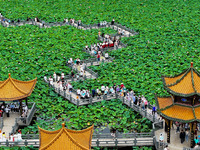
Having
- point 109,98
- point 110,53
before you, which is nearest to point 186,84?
point 109,98

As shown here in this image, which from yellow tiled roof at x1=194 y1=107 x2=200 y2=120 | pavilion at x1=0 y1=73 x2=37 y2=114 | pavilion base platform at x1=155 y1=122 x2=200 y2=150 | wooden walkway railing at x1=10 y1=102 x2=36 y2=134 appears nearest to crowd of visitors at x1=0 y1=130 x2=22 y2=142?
wooden walkway railing at x1=10 y1=102 x2=36 y2=134

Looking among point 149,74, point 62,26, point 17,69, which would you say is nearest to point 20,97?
point 17,69

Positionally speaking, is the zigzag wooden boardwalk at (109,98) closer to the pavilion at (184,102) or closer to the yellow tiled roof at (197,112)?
the pavilion at (184,102)

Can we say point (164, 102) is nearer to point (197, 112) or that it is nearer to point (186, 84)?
point (186, 84)

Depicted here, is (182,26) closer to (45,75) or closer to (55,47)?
(55,47)

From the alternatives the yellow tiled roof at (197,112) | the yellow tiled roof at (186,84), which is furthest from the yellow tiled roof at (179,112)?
the yellow tiled roof at (186,84)

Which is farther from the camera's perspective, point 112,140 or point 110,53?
point 110,53
